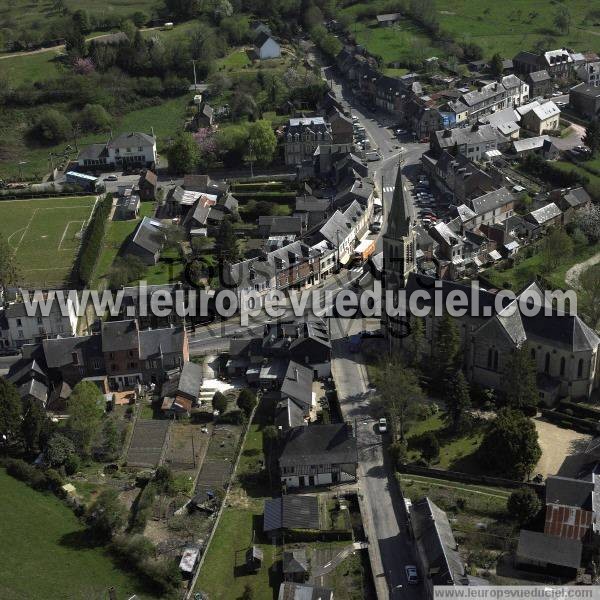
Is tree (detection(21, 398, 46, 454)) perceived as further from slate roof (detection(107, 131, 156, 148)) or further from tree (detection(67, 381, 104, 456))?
slate roof (detection(107, 131, 156, 148))

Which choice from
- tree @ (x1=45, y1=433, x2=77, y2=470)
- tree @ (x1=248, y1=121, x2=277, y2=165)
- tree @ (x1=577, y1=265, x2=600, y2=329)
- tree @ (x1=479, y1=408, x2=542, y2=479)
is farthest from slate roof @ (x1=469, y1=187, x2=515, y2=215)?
tree @ (x1=45, y1=433, x2=77, y2=470)

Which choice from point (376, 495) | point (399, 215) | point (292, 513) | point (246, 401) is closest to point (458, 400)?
point (376, 495)

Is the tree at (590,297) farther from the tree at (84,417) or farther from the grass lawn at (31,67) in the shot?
the grass lawn at (31,67)

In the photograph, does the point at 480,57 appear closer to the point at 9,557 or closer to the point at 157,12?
the point at 157,12

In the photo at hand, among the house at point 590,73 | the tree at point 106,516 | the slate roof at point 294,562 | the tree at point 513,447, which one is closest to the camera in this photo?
the slate roof at point 294,562

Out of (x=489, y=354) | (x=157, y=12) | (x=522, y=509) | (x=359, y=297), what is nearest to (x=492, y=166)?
(x=359, y=297)

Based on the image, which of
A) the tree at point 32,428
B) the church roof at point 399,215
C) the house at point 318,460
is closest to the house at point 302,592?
the house at point 318,460

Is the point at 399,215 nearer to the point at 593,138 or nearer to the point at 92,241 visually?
the point at 92,241
